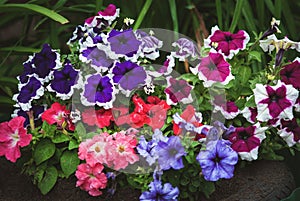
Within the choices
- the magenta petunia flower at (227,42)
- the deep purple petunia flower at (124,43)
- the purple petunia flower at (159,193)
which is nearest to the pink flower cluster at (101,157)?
the purple petunia flower at (159,193)

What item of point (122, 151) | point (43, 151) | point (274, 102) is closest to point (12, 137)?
point (43, 151)

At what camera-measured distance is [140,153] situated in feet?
4.82

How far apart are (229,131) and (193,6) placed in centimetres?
74

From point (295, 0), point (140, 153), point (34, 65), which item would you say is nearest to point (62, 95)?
point (34, 65)

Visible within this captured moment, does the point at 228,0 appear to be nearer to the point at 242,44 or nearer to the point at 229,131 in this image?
the point at 242,44

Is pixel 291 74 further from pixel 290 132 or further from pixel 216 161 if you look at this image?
pixel 216 161

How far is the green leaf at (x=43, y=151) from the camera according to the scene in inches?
62.5

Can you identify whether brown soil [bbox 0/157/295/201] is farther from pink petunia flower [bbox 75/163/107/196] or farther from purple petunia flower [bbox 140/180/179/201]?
purple petunia flower [bbox 140/180/179/201]

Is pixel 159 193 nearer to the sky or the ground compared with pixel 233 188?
nearer to the sky

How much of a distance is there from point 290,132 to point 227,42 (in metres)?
0.30

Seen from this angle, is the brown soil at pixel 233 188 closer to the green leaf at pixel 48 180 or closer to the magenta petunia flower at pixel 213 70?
the green leaf at pixel 48 180

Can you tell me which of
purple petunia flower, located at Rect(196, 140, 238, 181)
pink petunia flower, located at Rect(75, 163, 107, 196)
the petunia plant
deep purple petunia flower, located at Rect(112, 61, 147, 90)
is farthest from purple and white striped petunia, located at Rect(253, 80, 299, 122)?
pink petunia flower, located at Rect(75, 163, 107, 196)

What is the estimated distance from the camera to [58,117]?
1.61m

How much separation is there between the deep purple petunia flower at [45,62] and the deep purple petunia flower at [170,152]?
0.40m
